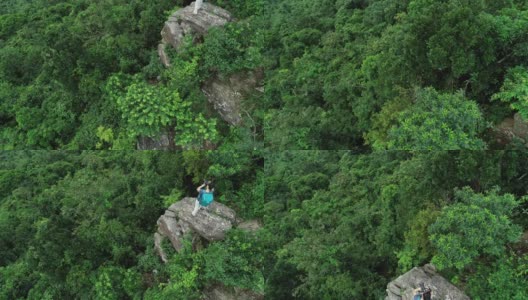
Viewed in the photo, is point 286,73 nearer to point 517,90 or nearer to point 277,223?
point 277,223

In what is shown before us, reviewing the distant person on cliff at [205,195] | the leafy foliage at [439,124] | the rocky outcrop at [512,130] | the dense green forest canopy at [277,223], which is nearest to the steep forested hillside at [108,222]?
the dense green forest canopy at [277,223]

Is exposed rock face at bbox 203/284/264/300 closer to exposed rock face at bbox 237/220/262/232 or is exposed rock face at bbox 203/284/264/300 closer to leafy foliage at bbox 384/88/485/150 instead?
exposed rock face at bbox 237/220/262/232

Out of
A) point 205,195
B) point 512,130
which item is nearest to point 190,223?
point 205,195

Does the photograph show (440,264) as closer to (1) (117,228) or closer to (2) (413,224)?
(2) (413,224)

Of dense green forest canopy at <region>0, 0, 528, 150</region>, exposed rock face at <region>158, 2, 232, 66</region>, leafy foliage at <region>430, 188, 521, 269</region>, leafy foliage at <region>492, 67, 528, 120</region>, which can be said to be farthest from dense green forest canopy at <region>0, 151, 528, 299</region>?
exposed rock face at <region>158, 2, 232, 66</region>

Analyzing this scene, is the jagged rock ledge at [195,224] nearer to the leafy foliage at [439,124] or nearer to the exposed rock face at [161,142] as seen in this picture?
the exposed rock face at [161,142]

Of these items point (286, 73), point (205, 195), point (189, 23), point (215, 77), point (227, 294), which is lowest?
point (227, 294)
